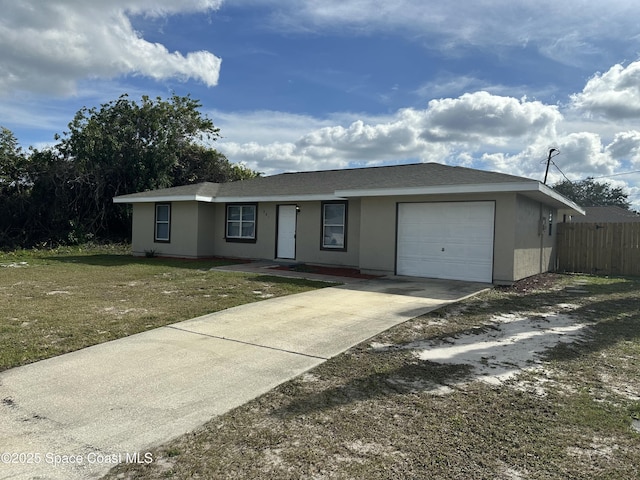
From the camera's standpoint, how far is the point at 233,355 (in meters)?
5.06

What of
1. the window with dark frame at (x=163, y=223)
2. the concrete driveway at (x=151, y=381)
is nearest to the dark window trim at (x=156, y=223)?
the window with dark frame at (x=163, y=223)

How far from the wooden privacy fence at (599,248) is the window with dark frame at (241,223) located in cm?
1110

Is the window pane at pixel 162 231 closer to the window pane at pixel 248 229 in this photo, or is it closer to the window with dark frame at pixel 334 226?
the window pane at pixel 248 229

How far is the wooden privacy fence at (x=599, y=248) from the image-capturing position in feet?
47.8

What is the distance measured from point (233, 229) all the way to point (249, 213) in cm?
100

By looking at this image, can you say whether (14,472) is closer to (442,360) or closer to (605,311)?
(442,360)

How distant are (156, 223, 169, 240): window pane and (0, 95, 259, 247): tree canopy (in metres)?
5.33

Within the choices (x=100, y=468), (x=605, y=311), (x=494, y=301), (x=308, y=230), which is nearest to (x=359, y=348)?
(x=100, y=468)

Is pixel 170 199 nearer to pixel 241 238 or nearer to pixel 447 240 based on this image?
pixel 241 238

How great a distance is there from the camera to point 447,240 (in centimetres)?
1180

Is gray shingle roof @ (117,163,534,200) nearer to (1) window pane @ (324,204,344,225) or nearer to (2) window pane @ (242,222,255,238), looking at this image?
(1) window pane @ (324,204,344,225)

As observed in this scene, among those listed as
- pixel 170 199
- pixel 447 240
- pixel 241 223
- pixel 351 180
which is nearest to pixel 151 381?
pixel 447 240

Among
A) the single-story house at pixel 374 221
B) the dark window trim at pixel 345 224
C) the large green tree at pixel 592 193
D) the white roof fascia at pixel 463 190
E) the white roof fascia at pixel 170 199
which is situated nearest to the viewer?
the white roof fascia at pixel 463 190

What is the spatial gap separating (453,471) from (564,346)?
365 centimetres
